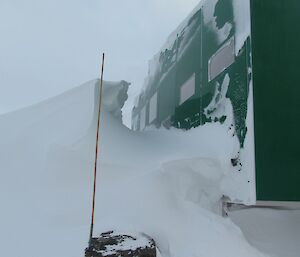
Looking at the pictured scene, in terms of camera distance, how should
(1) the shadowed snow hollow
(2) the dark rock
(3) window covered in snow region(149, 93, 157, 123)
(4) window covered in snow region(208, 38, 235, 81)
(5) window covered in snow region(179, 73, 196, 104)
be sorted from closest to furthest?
(2) the dark rock → (1) the shadowed snow hollow → (4) window covered in snow region(208, 38, 235, 81) → (5) window covered in snow region(179, 73, 196, 104) → (3) window covered in snow region(149, 93, 157, 123)

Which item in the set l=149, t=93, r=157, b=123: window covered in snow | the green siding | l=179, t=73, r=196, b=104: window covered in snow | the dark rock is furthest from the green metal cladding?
l=149, t=93, r=157, b=123: window covered in snow

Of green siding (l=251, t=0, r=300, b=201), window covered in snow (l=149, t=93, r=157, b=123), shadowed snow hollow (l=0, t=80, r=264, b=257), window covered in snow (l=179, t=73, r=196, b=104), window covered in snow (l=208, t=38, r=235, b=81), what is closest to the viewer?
shadowed snow hollow (l=0, t=80, r=264, b=257)

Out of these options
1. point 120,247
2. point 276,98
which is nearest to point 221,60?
point 276,98

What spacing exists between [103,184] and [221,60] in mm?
4377

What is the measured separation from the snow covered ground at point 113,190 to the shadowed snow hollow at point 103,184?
0.02m

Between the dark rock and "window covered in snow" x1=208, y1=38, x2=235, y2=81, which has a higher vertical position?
"window covered in snow" x1=208, y1=38, x2=235, y2=81

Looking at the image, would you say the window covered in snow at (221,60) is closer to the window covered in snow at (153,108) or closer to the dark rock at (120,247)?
the dark rock at (120,247)

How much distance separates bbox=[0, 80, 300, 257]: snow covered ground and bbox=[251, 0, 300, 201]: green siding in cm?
89

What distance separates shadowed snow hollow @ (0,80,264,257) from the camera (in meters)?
6.34

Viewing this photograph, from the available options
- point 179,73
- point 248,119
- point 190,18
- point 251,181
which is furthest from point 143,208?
point 190,18

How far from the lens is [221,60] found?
9.42 meters

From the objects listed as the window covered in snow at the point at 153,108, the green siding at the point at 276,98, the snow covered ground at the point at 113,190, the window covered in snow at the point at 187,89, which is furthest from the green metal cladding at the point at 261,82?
the window covered in snow at the point at 153,108

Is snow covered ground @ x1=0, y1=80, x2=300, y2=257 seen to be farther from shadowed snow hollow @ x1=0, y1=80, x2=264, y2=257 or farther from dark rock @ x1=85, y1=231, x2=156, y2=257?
dark rock @ x1=85, y1=231, x2=156, y2=257

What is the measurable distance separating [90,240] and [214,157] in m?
3.85
